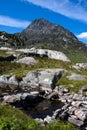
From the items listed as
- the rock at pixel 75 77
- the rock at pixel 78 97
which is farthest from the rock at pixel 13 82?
the rock at pixel 78 97

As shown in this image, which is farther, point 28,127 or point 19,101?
point 19,101

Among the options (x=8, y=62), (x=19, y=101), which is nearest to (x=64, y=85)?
(x=19, y=101)

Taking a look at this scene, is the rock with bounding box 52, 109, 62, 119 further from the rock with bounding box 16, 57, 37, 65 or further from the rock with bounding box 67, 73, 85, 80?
the rock with bounding box 16, 57, 37, 65

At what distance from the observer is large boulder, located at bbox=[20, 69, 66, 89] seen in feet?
228

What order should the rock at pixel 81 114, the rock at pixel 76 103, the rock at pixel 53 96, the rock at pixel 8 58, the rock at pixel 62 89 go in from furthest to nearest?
the rock at pixel 8 58 < the rock at pixel 62 89 < the rock at pixel 53 96 < the rock at pixel 76 103 < the rock at pixel 81 114

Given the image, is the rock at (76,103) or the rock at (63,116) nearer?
the rock at (63,116)

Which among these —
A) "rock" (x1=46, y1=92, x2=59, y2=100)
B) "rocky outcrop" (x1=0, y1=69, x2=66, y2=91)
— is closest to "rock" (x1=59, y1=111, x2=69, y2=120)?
"rock" (x1=46, y1=92, x2=59, y2=100)

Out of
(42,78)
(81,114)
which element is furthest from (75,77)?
(81,114)

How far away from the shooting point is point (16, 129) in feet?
54.1

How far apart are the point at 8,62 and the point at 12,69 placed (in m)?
7.08

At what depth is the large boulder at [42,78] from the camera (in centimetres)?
6937

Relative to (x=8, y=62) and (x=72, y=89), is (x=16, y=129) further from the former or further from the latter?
(x=8, y=62)

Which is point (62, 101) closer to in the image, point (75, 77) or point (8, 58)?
point (75, 77)

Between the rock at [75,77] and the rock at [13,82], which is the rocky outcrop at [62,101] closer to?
the rock at [75,77]
